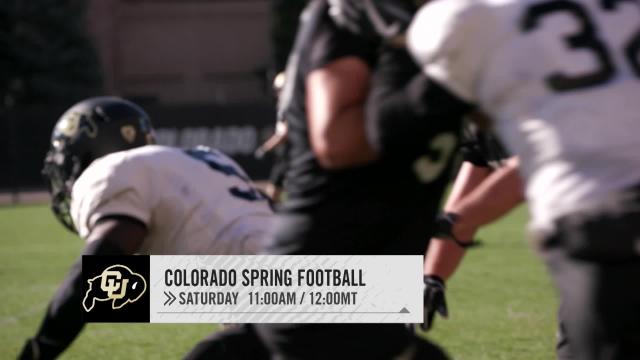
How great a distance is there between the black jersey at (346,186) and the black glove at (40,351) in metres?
0.80

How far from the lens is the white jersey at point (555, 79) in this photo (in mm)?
2453

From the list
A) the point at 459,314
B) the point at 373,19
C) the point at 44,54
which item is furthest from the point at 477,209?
the point at 44,54

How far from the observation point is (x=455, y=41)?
249cm

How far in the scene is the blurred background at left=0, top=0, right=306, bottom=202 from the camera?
2170 cm

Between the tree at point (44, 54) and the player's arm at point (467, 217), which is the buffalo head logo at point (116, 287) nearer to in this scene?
the player's arm at point (467, 217)

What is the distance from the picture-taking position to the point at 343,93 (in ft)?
8.78

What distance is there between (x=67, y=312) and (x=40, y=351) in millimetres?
128

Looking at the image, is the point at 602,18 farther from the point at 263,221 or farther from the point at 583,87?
the point at 263,221

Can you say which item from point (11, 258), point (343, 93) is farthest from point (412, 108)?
point (11, 258)

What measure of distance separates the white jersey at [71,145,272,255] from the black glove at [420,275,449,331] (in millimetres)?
581

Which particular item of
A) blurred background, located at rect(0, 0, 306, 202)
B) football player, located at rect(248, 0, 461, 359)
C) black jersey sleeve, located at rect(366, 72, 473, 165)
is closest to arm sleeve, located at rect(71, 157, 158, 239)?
football player, located at rect(248, 0, 461, 359)

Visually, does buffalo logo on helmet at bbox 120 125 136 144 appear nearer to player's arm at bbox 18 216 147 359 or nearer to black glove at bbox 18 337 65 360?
player's arm at bbox 18 216 147 359
